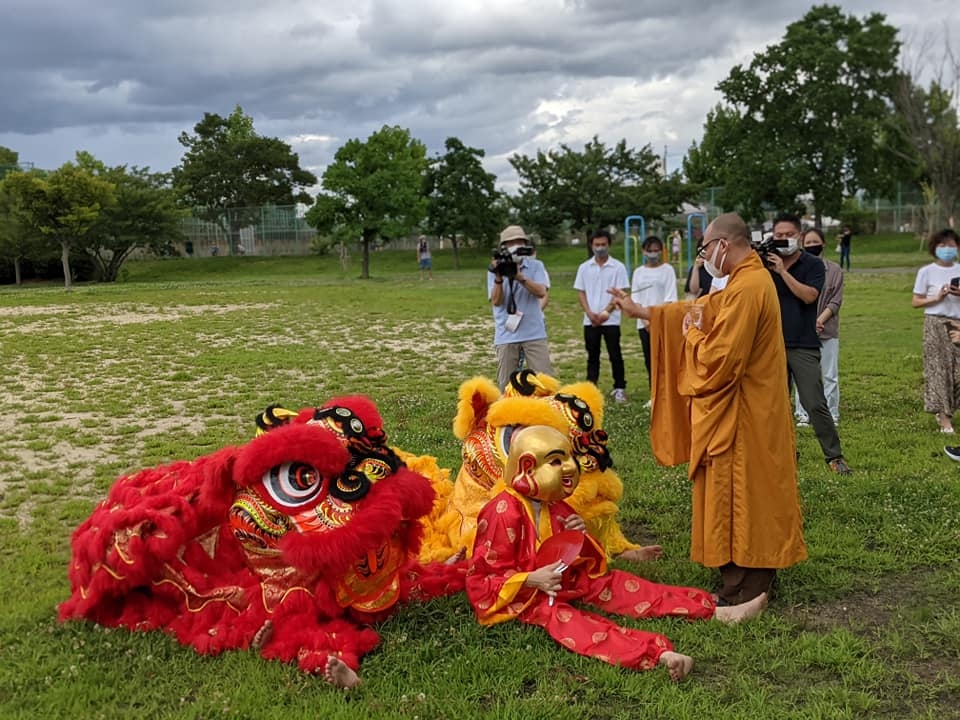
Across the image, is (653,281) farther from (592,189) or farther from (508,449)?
(592,189)

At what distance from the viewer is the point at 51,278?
139 ft

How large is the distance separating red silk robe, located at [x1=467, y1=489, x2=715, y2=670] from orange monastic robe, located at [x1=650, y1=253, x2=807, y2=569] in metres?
0.38

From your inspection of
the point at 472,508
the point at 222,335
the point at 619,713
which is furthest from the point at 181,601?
the point at 222,335

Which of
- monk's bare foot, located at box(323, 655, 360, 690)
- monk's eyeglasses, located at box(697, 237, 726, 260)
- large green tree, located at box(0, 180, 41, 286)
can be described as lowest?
monk's bare foot, located at box(323, 655, 360, 690)

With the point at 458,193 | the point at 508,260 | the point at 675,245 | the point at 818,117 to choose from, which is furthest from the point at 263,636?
the point at 818,117

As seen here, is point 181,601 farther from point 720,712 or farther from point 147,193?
point 147,193

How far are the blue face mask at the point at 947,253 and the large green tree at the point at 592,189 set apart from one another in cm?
3674

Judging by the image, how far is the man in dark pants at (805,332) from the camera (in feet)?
21.6

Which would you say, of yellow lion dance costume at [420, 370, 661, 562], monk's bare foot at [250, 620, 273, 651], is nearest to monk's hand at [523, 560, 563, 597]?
yellow lion dance costume at [420, 370, 661, 562]

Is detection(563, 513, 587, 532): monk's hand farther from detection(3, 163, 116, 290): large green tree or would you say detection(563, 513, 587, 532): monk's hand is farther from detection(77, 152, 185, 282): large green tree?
detection(77, 152, 185, 282): large green tree

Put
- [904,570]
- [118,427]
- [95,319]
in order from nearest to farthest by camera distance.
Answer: [904,570]
[118,427]
[95,319]

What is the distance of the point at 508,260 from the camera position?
7.60 metres

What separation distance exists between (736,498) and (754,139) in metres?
49.9

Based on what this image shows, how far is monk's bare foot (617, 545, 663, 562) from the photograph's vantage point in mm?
5148
